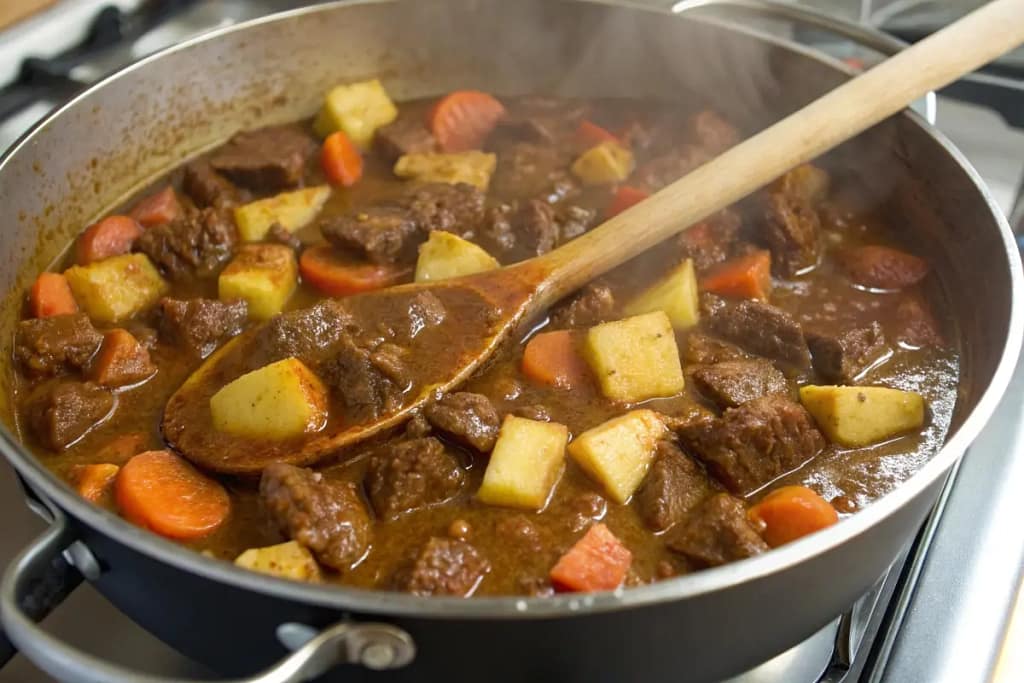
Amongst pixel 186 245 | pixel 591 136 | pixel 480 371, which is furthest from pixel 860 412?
pixel 186 245

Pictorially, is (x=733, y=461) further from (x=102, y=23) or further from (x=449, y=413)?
(x=102, y=23)

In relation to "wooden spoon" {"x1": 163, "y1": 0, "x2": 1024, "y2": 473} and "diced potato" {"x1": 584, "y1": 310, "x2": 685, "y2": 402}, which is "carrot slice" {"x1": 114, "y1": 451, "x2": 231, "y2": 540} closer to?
"wooden spoon" {"x1": 163, "y1": 0, "x2": 1024, "y2": 473}

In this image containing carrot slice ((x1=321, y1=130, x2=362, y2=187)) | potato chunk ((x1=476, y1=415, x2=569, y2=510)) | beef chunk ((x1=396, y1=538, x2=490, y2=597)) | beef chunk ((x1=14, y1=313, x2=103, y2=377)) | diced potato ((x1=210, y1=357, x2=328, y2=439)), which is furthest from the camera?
carrot slice ((x1=321, y1=130, x2=362, y2=187))

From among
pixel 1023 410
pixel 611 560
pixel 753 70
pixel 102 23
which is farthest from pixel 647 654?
pixel 102 23

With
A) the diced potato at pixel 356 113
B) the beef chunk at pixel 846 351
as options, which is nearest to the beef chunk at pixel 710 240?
the beef chunk at pixel 846 351

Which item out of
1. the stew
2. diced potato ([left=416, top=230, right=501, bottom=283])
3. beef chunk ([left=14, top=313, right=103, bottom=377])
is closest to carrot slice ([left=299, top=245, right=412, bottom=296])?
the stew

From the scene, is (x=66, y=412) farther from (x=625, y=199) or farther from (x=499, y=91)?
(x=499, y=91)
